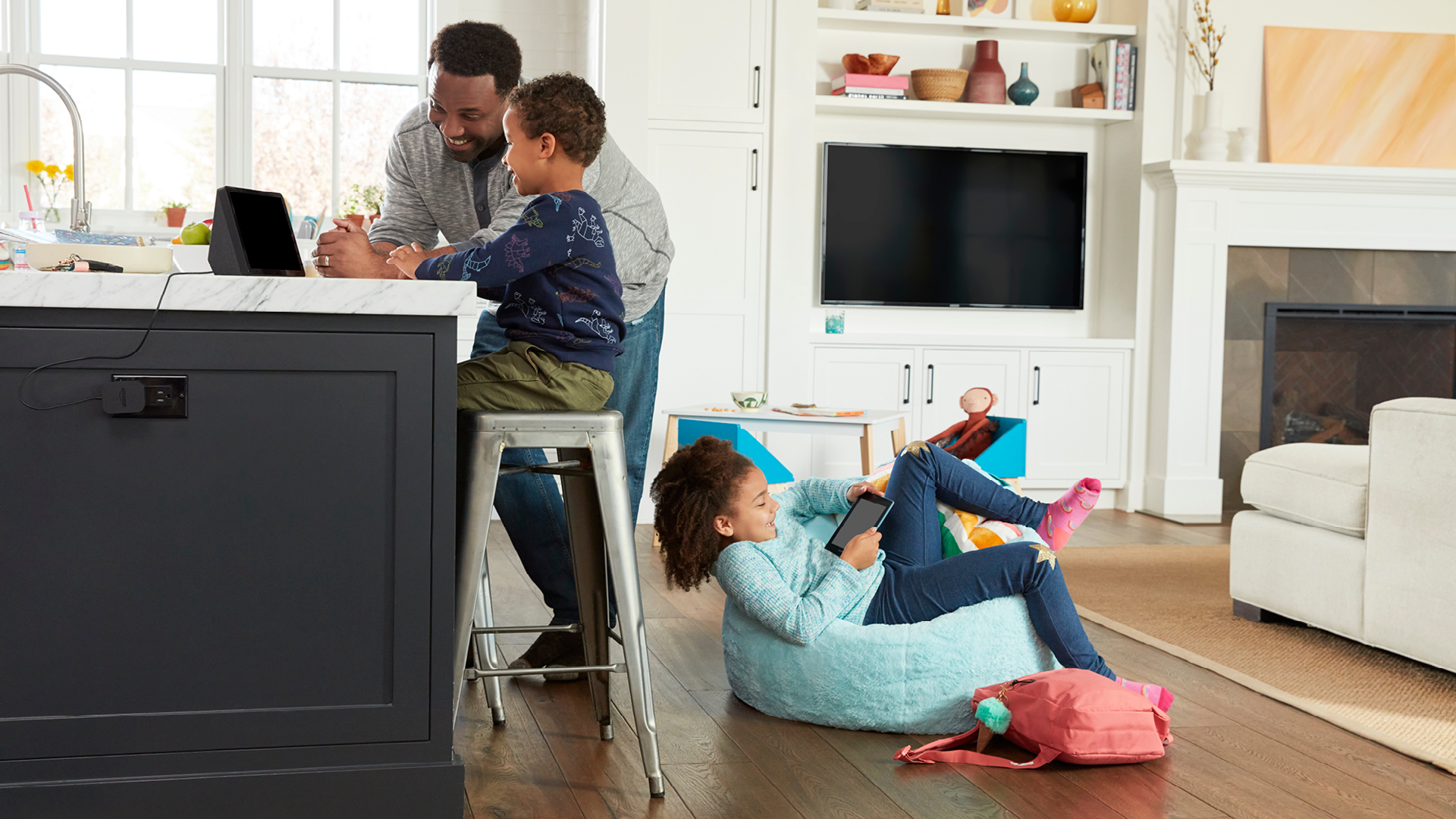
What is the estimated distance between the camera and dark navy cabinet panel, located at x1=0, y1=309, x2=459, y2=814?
5.20 ft

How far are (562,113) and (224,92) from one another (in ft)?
12.2

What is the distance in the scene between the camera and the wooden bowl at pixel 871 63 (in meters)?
5.30

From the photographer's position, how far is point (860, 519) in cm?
245

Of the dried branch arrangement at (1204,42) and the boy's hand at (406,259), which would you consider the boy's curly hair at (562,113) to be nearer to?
the boy's hand at (406,259)

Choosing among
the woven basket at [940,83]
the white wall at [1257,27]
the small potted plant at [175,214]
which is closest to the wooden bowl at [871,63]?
the woven basket at [940,83]

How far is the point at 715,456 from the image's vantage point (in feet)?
7.68

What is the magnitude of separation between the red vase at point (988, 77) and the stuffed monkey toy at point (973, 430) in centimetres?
207

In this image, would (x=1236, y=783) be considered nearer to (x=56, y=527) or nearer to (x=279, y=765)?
(x=279, y=765)

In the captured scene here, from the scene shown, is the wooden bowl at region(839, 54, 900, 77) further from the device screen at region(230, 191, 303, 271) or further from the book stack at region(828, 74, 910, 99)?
the device screen at region(230, 191, 303, 271)

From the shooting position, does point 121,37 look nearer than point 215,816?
No

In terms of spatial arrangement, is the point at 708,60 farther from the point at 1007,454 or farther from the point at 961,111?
the point at 1007,454

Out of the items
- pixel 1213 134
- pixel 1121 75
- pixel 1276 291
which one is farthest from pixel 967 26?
pixel 1276 291

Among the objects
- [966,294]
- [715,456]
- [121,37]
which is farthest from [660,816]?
[121,37]

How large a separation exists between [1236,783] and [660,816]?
3.20 feet
